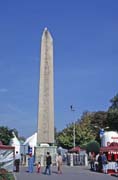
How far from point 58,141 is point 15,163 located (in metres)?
60.4

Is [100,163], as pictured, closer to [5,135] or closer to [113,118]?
[5,135]

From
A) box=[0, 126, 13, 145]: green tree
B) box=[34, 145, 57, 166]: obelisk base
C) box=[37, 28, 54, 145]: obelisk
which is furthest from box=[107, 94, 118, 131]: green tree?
box=[37, 28, 54, 145]: obelisk

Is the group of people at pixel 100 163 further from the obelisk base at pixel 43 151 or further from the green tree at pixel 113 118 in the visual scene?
the green tree at pixel 113 118

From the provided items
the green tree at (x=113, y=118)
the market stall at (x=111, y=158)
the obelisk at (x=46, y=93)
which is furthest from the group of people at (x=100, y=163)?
the green tree at (x=113, y=118)

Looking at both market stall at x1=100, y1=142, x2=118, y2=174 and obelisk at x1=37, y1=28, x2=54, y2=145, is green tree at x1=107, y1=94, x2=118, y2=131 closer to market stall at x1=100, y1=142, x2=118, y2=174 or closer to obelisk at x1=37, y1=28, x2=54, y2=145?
obelisk at x1=37, y1=28, x2=54, y2=145

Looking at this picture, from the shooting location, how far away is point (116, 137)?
183 ft

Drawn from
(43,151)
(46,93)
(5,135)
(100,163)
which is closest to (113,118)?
(5,135)

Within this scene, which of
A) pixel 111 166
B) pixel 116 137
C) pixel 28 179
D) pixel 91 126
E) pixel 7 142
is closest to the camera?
pixel 28 179

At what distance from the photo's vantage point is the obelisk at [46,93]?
4397 cm

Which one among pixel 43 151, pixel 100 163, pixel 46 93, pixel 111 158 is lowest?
pixel 100 163

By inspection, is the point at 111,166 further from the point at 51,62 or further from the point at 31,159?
the point at 51,62

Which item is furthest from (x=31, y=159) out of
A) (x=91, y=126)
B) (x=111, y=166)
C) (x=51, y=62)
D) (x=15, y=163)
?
(x=91, y=126)

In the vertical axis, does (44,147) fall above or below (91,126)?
below

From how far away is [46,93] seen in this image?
44.0 metres
